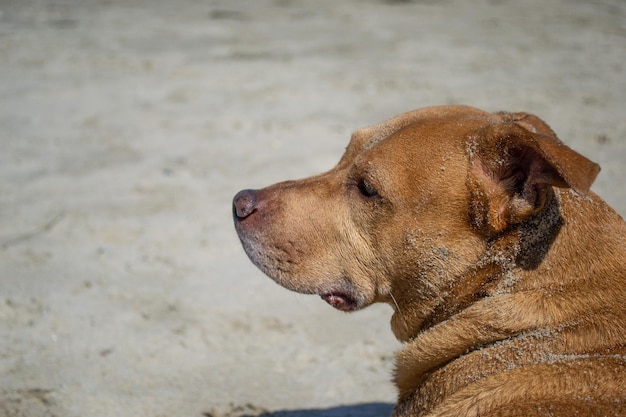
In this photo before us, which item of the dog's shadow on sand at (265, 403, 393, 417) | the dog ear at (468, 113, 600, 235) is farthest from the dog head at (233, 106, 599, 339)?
the dog's shadow on sand at (265, 403, 393, 417)

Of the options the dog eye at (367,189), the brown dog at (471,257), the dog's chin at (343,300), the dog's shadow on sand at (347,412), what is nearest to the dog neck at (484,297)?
the brown dog at (471,257)

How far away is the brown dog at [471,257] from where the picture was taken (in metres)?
2.89

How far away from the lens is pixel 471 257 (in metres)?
3.16

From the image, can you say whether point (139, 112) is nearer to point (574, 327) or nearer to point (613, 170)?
point (613, 170)

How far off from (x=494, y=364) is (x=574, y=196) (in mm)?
784

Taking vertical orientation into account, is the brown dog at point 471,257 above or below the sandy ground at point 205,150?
above

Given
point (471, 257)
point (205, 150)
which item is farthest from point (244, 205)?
point (205, 150)

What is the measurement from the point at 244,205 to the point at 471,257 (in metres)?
1.15

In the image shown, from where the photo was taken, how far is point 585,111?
8.67m

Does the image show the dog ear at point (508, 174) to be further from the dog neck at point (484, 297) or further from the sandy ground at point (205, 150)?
the sandy ground at point (205, 150)

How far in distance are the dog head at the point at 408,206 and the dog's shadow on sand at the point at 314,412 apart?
2.96 ft

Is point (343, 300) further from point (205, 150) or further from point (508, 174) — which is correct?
point (205, 150)

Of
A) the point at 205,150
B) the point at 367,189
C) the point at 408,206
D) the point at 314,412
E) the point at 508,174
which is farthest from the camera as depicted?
the point at 205,150

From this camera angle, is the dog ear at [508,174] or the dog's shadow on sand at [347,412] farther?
the dog's shadow on sand at [347,412]
